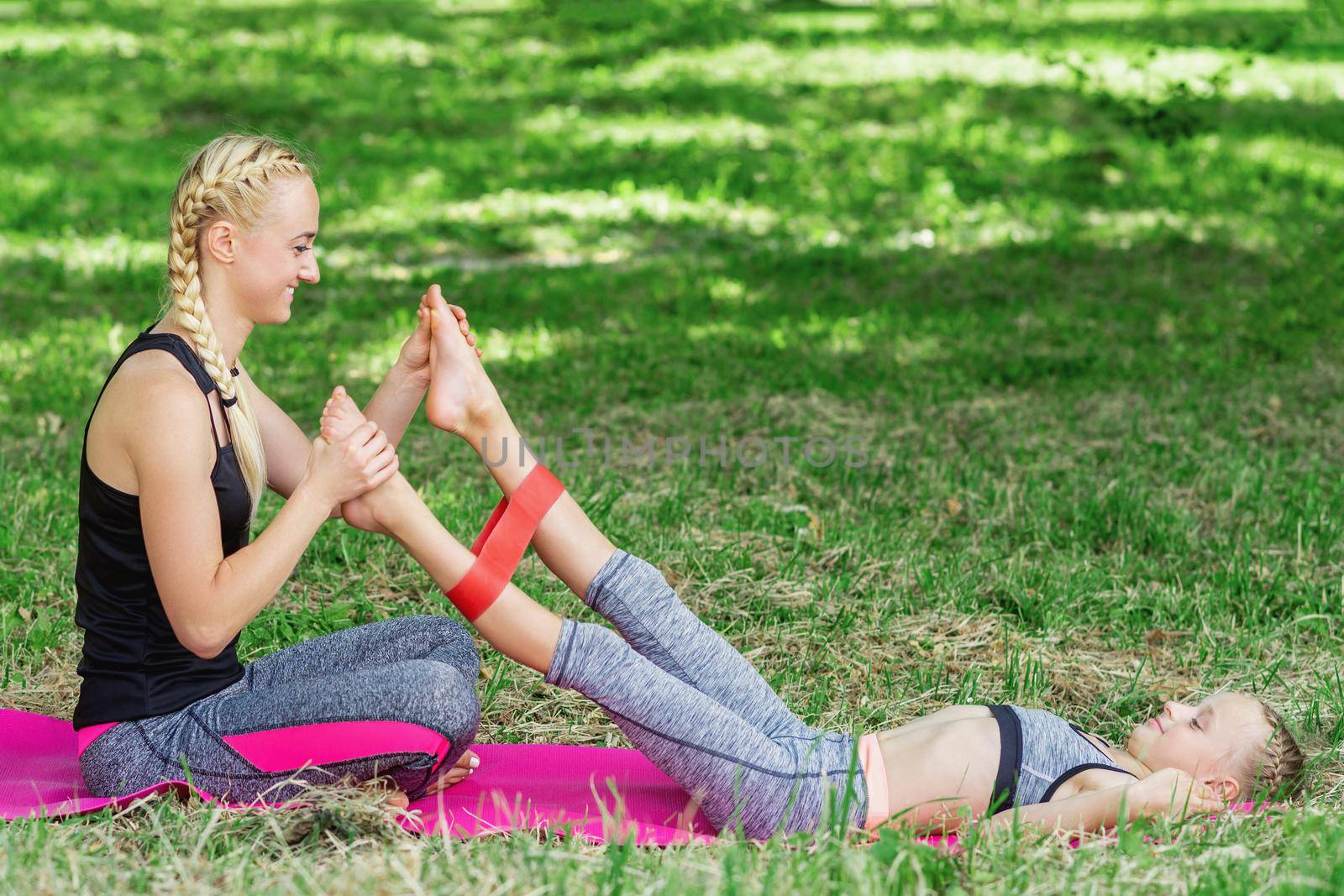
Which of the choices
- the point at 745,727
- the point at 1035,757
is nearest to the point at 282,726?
the point at 745,727

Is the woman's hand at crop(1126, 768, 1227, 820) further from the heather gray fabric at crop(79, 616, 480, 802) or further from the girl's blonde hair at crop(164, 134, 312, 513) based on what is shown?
the girl's blonde hair at crop(164, 134, 312, 513)

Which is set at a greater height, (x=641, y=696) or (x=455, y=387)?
(x=455, y=387)

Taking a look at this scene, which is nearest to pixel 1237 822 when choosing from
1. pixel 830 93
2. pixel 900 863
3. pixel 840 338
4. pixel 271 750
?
pixel 900 863

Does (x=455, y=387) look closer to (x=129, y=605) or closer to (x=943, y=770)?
(x=129, y=605)

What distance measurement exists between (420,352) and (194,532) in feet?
2.57

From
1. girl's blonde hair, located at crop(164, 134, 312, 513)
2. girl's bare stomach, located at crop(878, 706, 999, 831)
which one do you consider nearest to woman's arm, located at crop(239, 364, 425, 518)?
girl's blonde hair, located at crop(164, 134, 312, 513)

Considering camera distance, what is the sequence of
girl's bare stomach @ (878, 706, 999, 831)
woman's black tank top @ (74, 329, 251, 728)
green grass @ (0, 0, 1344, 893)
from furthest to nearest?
green grass @ (0, 0, 1344, 893) → girl's bare stomach @ (878, 706, 999, 831) → woman's black tank top @ (74, 329, 251, 728)

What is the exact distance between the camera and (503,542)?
288 centimetres

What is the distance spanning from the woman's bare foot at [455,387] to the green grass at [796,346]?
0.89 meters

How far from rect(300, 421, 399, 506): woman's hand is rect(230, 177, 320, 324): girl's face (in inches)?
11.5

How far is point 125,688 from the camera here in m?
2.83

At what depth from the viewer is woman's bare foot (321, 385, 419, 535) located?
2.78 m

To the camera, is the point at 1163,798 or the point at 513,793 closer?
the point at 1163,798

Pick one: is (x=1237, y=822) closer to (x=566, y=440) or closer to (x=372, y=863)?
(x=372, y=863)
